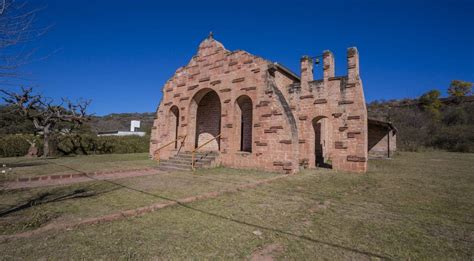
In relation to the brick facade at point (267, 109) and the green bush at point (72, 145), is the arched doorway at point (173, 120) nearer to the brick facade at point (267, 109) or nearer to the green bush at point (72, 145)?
the brick facade at point (267, 109)

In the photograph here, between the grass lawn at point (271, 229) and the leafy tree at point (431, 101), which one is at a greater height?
the leafy tree at point (431, 101)

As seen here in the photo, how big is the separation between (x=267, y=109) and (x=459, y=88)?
58.7 metres

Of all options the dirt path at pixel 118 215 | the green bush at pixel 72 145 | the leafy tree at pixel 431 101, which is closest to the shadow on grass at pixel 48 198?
the dirt path at pixel 118 215

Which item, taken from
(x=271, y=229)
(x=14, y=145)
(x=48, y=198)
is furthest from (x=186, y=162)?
(x=14, y=145)

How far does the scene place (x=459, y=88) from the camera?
46.8 m

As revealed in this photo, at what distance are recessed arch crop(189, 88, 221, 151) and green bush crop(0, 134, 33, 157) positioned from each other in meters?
14.9

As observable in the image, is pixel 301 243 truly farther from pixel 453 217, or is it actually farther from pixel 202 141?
pixel 202 141

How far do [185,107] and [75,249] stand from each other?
1162 cm

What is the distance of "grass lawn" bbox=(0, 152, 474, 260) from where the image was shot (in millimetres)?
2719

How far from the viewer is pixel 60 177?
26.3 feet

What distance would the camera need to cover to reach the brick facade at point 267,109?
404 inches

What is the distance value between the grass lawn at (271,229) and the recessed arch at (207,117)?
28.5 feet

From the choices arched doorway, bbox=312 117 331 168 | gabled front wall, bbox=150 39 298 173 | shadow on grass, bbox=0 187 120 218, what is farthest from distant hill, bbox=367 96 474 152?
shadow on grass, bbox=0 187 120 218

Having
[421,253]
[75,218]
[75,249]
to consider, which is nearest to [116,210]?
[75,218]
